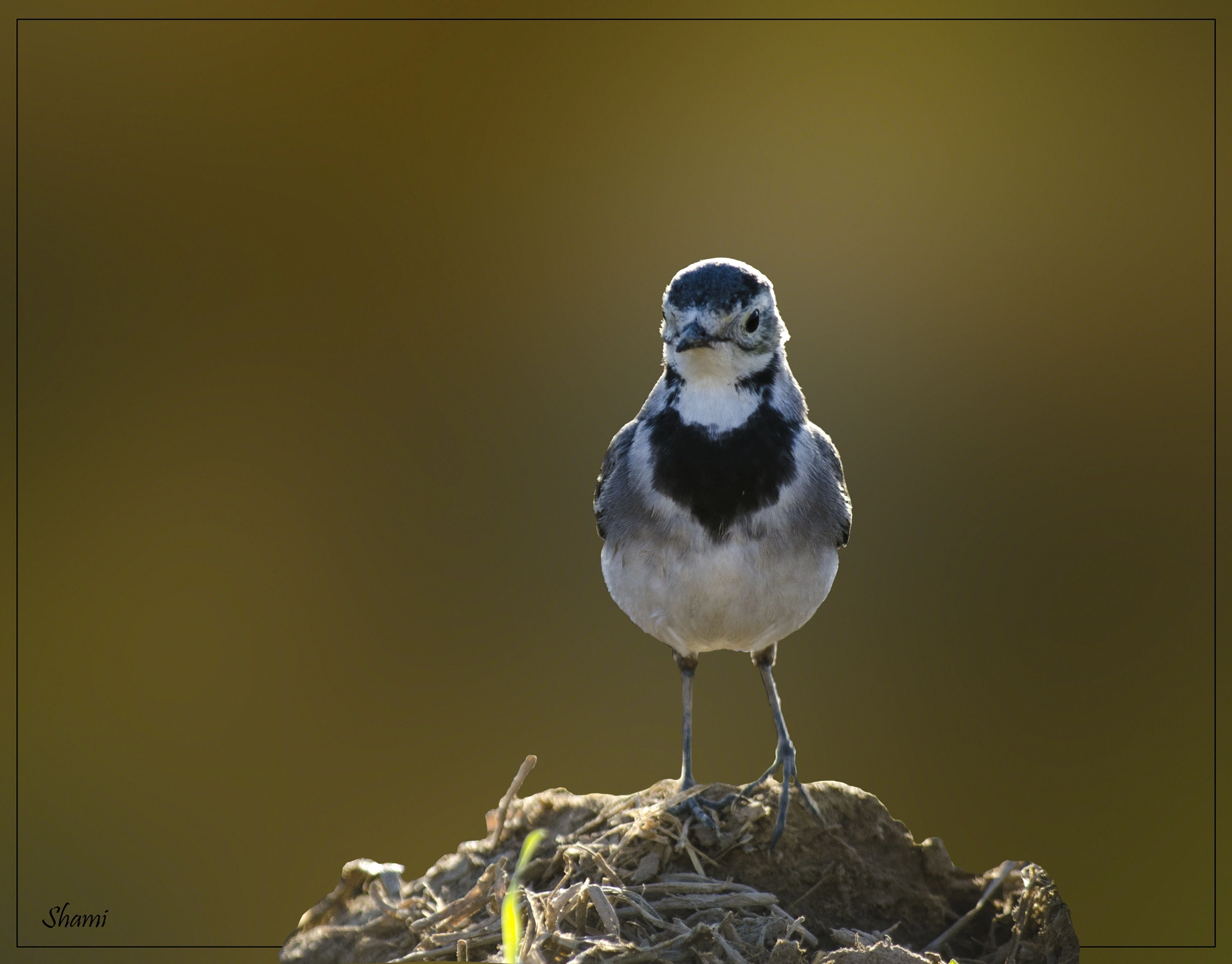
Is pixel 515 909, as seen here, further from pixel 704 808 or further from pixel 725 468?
pixel 725 468


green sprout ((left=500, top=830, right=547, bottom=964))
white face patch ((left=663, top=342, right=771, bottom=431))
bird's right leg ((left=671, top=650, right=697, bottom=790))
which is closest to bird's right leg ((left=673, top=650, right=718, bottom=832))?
bird's right leg ((left=671, top=650, right=697, bottom=790))

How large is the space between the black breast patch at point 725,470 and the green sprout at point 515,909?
92 centimetres

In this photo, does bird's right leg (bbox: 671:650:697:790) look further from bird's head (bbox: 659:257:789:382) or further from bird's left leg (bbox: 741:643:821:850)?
bird's head (bbox: 659:257:789:382)

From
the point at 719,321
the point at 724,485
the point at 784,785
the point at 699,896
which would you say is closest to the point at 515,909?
the point at 699,896

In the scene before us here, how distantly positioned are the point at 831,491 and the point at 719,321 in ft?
1.99

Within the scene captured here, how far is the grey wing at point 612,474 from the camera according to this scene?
125 inches

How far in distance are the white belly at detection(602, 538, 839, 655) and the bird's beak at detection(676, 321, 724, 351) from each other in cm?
48

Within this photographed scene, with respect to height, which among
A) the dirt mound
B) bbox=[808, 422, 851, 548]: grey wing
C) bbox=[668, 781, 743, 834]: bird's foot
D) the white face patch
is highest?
the white face patch

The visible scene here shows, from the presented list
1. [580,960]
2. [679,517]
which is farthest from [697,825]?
[679,517]

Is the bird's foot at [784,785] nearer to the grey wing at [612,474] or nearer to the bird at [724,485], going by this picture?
the bird at [724,485]

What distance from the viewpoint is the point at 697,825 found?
10.2 feet

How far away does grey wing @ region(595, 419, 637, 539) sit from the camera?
317 centimetres

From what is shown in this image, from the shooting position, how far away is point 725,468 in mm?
2879

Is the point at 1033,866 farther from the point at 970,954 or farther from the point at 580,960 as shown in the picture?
the point at 580,960
